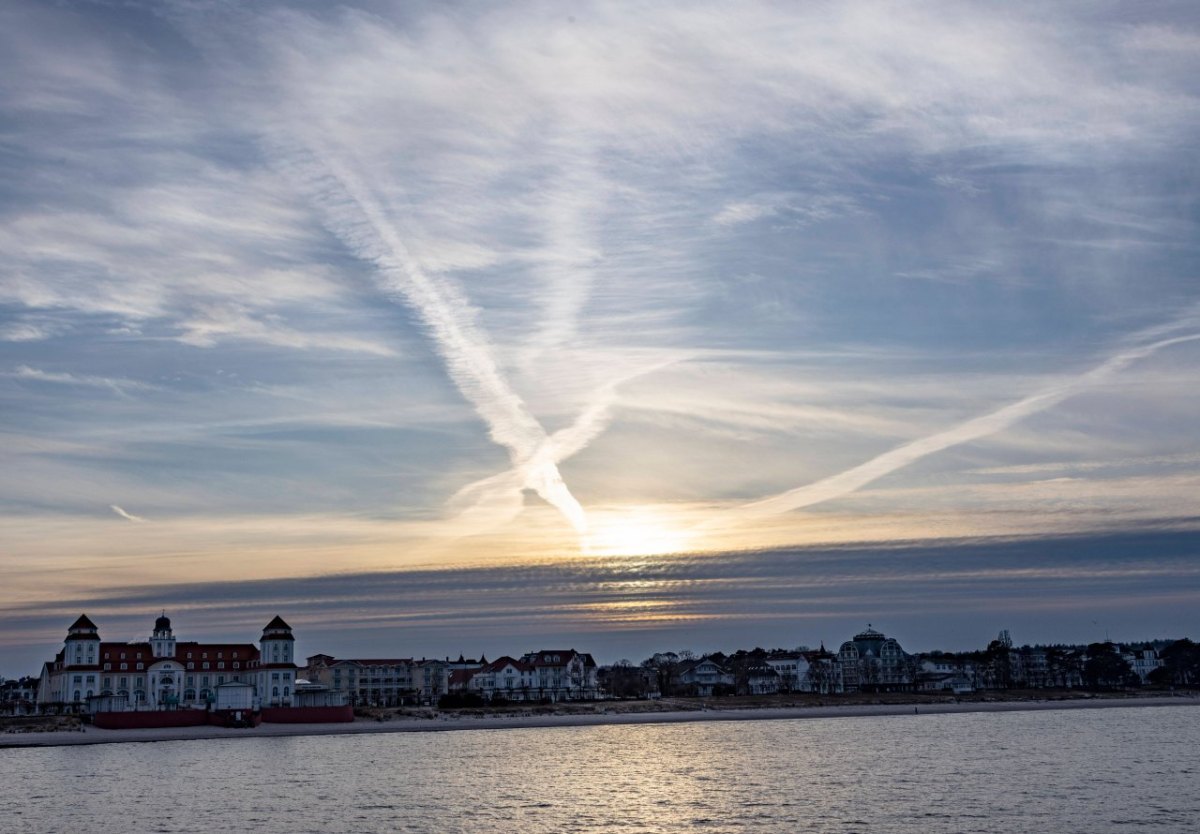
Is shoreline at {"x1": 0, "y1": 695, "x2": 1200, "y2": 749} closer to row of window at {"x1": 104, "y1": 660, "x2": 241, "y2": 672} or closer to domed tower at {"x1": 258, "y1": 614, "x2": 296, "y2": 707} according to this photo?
domed tower at {"x1": 258, "y1": 614, "x2": 296, "y2": 707}

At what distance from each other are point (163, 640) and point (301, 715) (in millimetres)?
40375

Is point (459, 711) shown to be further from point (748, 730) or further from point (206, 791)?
point (206, 791)

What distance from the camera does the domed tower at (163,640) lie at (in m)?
177

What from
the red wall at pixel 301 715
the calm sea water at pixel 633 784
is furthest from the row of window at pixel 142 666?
the calm sea water at pixel 633 784

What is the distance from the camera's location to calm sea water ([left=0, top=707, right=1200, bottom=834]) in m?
56.8

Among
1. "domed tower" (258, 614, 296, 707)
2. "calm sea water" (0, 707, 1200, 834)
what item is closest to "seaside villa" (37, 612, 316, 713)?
"domed tower" (258, 614, 296, 707)

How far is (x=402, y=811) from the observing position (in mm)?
62219

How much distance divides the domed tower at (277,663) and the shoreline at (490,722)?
11.5m

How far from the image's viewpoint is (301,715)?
488 feet

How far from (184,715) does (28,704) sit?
46604 mm

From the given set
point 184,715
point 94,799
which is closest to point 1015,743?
point 94,799

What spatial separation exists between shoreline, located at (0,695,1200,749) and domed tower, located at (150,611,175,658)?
36.5m

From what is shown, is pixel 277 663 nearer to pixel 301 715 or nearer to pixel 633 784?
pixel 301 715

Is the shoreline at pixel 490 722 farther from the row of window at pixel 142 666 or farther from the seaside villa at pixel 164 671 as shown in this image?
the row of window at pixel 142 666
